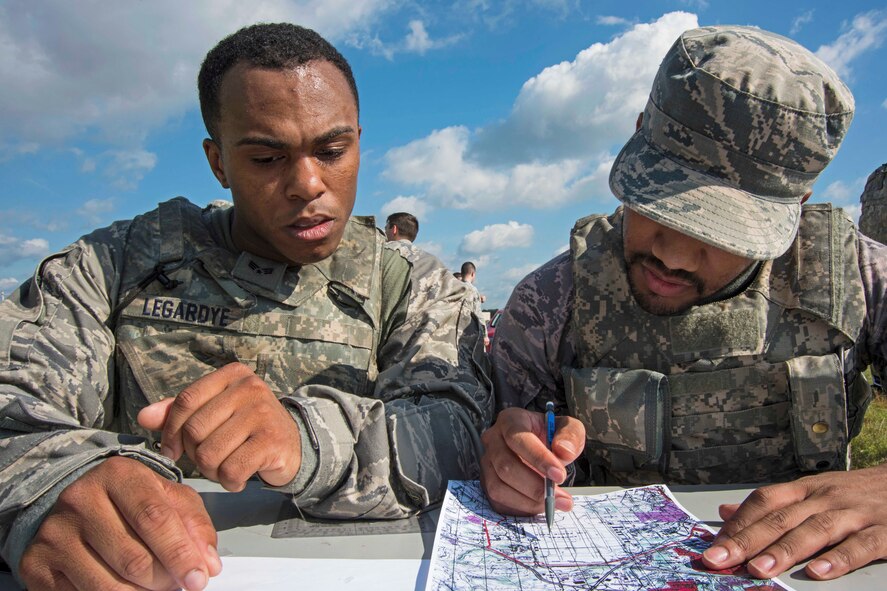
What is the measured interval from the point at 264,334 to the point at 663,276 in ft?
3.61

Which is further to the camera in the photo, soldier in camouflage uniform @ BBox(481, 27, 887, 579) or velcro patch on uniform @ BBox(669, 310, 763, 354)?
velcro patch on uniform @ BBox(669, 310, 763, 354)

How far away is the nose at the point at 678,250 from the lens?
60.8 inches

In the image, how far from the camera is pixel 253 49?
173 centimetres

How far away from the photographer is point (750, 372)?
171 centimetres

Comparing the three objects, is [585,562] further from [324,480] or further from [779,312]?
[779,312]

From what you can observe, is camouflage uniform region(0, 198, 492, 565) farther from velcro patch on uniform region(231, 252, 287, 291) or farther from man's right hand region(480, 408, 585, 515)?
man's right hand region(480, 408, 585, 515)

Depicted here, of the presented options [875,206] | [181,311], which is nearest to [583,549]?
[181,311]

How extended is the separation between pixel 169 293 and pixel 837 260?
1853 millimetres

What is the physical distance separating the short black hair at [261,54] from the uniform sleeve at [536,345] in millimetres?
804

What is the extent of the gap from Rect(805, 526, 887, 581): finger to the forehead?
1475 millimetres

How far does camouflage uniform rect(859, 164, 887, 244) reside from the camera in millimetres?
6734

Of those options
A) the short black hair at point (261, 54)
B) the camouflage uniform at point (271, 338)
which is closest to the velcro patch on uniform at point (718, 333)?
the camouflage uniform at point (271, 338)

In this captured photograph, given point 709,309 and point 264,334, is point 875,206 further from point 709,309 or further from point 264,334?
point 264,334

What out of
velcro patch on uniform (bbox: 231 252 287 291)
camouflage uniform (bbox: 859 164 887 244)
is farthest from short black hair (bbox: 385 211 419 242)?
velcro patch on uniform (bbox: 231 252 287 291)
